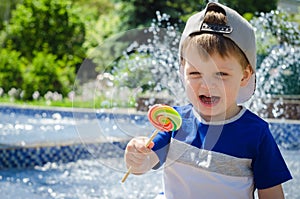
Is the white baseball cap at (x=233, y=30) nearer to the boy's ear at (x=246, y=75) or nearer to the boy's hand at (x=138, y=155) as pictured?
the boy's ear at (x=246, y=75)

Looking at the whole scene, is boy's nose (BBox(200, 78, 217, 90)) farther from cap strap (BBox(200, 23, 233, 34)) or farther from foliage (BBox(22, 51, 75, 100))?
foliage (BBox(22, 51, 75, 100))

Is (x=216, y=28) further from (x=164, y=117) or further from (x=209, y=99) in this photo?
(x=164, y=117)

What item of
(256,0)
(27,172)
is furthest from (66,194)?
(256,0)

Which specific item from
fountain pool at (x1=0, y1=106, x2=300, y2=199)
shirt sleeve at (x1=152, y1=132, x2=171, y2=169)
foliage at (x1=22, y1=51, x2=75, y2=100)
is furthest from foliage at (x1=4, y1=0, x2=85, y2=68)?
shirt sleeve at (x1=152, y1=132, x2=171, y2=169)

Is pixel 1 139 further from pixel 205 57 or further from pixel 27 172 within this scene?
pixel 205 57

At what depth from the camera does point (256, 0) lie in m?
18.1

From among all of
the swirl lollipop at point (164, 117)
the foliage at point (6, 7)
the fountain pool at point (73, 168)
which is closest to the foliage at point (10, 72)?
the fountain pool at point (73, 168)

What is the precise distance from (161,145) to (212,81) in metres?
0.28

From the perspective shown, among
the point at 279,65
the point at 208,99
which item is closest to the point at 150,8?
the point at 279,65

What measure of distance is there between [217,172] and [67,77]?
37.0ft

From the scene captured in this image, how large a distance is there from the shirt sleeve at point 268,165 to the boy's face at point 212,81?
0.16 metres

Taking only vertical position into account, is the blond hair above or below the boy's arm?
above

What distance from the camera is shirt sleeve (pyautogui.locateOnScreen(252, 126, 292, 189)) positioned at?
1.66 m

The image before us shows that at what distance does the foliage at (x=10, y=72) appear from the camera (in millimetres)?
12352
